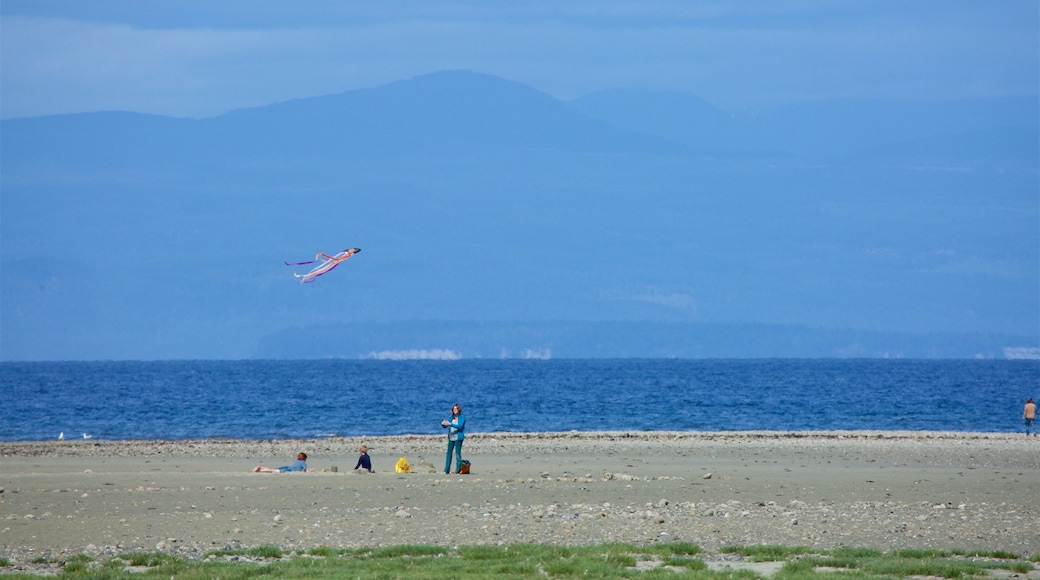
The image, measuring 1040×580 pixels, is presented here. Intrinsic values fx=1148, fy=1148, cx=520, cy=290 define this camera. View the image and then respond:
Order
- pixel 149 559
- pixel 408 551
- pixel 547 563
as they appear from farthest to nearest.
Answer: pixel 408 551 < pixel 149 559 < pixel 547 563

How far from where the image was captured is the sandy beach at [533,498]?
17.9m

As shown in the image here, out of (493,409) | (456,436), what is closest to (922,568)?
(456,436)

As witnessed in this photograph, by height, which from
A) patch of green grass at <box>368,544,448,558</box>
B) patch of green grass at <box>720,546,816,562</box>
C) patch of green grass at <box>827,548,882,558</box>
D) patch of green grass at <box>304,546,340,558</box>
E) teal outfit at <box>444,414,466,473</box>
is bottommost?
patch of green grass at <box>304,546,340,558</box>

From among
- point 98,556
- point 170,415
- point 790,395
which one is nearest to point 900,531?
point 98,556

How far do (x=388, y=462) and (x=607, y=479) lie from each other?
29.8 feet

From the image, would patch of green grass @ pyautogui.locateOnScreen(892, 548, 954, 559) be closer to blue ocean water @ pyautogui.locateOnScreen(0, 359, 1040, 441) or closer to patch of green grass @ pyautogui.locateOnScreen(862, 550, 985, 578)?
patch of green grass @ pyautogui.locateOnScreen(862, 550, 985, 578)

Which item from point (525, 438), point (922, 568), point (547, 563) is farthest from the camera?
point (525, 438)

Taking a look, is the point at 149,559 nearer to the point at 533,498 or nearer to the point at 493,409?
the point at 533,498

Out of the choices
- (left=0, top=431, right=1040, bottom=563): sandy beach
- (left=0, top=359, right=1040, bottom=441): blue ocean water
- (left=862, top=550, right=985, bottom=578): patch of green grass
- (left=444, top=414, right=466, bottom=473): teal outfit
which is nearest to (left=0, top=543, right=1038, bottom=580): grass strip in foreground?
(left=862, top=550, right=985, bottom=578): patch of green grass

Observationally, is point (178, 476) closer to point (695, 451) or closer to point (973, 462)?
point (695, 451)

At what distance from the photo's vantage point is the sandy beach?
58.6 feet

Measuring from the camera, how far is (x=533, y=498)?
2314 cm

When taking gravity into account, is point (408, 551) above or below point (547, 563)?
below

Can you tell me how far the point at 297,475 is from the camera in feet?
93.1
